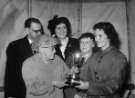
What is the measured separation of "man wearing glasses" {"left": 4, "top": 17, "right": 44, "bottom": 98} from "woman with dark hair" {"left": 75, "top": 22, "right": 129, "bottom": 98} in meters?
0.31

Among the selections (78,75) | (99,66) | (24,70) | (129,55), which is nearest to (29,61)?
(24,70)

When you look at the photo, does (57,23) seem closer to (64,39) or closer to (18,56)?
(64,39)

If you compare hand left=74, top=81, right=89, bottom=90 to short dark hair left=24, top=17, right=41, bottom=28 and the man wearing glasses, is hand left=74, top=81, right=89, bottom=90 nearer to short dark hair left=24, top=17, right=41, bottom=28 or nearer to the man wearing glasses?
the man wearing glasses

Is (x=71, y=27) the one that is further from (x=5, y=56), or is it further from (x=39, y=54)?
(x=5, y=56)

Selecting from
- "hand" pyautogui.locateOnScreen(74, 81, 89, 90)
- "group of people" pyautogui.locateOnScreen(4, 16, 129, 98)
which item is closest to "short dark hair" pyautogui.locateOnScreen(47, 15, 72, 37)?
"group of people" pyautogui.locateOnScreen(4, 16, 129, 98)

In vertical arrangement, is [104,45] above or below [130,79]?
above

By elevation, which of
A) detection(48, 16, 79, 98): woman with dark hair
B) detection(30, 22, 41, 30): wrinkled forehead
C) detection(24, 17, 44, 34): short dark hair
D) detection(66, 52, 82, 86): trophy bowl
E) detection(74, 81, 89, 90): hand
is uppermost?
detection(24, 17, 44, 34): short dark hair

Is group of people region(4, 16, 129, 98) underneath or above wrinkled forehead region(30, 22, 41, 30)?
underneath

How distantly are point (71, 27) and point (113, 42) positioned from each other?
0.83 ft

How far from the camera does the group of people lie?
1.23 m

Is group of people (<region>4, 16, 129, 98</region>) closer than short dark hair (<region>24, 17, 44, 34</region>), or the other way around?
group of people (<region>4, 16, 129, 98</region>)

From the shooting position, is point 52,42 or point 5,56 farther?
point 5,56

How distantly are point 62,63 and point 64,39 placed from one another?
0.49ft

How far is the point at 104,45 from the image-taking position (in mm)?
1285
